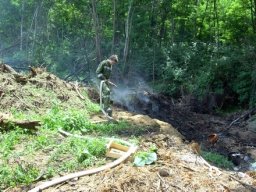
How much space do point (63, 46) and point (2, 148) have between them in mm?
26967

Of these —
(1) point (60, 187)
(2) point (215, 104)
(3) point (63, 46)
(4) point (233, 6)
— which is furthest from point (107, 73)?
(3) point (63, 46)

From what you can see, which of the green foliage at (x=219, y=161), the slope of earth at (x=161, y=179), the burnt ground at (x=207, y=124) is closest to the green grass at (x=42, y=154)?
the slope of earth at (x=161, y=179)

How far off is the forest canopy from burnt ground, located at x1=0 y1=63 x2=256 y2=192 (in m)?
2.37

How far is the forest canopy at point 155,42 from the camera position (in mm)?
20891

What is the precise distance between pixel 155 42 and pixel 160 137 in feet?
59.1

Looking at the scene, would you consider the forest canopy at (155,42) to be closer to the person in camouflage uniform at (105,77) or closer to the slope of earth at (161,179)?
the person in camouflage uniform at (105,77)

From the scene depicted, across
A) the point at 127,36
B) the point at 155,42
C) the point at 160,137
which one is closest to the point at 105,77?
the point at 160,137

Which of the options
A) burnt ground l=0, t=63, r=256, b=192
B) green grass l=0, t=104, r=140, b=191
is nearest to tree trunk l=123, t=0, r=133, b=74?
burnt ground l=0, t=63, r=256, b=192

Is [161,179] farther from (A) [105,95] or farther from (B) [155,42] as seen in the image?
(B) [155,42]

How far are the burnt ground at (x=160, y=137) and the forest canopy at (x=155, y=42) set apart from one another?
93.3 inches

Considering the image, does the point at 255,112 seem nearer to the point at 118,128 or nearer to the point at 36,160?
the point at 118,128

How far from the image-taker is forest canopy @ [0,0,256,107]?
20891 millimetres

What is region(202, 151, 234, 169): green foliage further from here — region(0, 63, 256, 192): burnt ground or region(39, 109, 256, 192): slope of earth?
region(39, 109, 256, 192): slope of earth

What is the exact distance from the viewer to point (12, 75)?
44.5 feet
